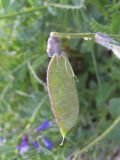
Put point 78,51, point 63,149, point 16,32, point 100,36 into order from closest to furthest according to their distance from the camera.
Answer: point 100,36 < point 63,149 < point 16,32 < point 78,51

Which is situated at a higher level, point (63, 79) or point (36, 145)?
point (63, 79)

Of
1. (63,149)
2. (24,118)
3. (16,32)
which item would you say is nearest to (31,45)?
(16,32)

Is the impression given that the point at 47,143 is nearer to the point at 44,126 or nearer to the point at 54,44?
the point at 44,126

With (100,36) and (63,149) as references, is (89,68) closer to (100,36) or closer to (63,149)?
(63,149)

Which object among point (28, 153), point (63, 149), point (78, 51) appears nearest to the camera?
point (28, 153)

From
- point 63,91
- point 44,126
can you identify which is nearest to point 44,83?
point 44,126

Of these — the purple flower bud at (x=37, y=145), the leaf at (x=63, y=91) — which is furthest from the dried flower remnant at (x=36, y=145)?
the leaf at (x=63, y=91)

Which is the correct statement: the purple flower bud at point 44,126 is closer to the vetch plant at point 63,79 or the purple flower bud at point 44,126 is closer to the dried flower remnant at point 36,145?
the dried flower remnant at point 36,145
